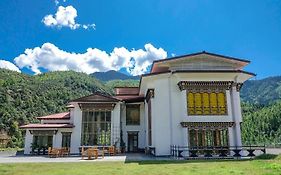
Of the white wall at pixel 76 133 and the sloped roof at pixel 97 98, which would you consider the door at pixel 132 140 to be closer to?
the sloped roof at pixel 97 98

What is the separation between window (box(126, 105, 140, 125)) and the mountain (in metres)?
149

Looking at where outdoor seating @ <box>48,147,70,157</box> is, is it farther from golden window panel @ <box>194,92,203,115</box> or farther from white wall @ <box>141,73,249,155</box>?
golden window panel @ <box>194,92,203,115</box>

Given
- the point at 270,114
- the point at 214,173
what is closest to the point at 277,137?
the point at 270,114

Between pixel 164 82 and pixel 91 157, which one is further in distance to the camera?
pixel 164 82

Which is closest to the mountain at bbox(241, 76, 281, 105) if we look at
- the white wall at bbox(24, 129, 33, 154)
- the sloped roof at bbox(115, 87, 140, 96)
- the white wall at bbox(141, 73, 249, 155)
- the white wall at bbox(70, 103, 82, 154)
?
the sloped roof at bbox(115, 87, 140, 96)

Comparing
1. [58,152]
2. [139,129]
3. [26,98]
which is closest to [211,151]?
[139,129]

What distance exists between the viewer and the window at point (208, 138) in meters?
22.5

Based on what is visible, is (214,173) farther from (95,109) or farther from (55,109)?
(55,109)

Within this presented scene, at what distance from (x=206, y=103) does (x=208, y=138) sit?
2906 mm

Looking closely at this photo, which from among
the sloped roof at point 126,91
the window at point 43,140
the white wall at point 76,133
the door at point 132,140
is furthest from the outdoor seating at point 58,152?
the sloped roof at point 126,91

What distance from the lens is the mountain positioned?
16996 cm

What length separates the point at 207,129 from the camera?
2241 cm

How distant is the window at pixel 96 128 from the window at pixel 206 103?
896cm

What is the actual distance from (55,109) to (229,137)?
56.7 m
